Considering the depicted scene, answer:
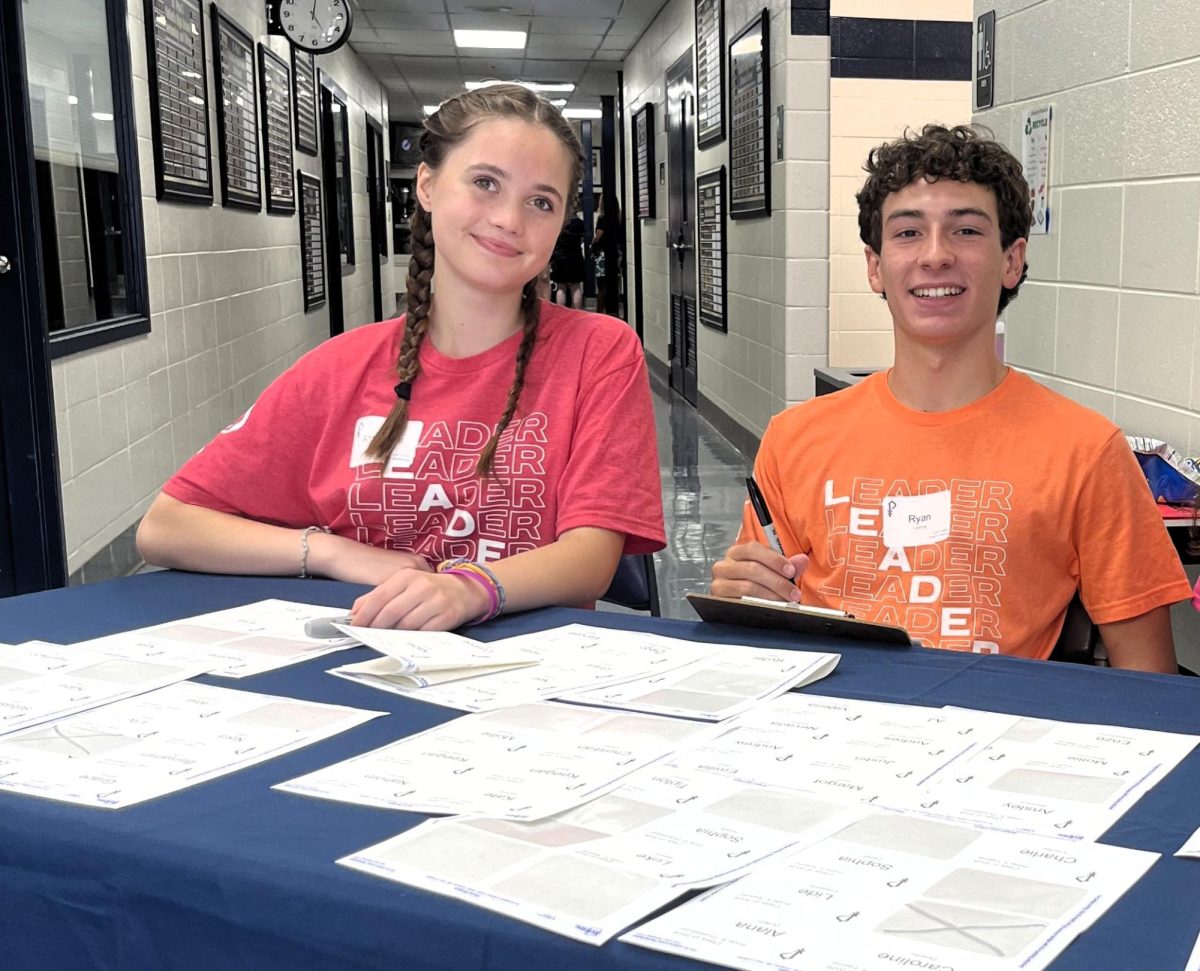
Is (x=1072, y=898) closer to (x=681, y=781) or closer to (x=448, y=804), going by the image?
(x=681, y=781)

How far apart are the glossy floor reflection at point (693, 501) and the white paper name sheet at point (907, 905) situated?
2.70m

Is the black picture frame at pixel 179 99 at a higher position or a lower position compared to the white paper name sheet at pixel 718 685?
higher

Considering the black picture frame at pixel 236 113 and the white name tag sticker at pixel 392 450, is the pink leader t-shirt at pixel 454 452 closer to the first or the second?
the white name tag sticker at pixel 392 450

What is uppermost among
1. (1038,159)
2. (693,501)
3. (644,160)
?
(644,160)

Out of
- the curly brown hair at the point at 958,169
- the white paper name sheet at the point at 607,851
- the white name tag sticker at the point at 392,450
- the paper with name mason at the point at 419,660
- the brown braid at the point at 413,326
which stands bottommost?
the paper with name mason at the point at 419,660

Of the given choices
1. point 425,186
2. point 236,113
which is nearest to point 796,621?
point 425,186

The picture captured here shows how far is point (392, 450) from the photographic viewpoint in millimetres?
1694

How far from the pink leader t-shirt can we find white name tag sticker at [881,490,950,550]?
1.02 ft

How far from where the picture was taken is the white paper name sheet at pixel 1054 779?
797 millimetres

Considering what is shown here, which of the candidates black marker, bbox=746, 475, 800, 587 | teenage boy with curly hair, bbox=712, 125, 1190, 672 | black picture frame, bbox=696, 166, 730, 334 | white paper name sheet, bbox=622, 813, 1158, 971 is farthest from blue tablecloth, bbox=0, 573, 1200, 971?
black picture frame, bbox=696, 166, 730, 334

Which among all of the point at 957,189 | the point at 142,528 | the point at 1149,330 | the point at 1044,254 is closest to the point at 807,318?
the point at 1044,254

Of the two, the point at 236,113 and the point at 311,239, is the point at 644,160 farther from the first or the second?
the point at 236,113

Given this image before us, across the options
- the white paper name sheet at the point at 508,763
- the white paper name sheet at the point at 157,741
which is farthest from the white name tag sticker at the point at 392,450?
the white paper name sheet at the point at 508,763

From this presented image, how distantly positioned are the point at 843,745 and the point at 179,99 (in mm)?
5209
